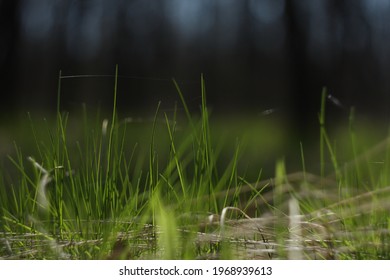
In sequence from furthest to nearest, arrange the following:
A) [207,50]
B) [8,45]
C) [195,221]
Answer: [207,50] → [8,45] → [195,221]

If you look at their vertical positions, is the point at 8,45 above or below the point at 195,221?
above

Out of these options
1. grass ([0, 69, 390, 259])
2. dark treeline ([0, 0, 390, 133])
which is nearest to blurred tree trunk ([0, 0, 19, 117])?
dark treeline ([0, 0, 390, 133])

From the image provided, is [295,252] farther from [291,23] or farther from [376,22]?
[291,23]

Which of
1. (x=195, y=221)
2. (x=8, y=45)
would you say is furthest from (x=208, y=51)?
(x=195, y=221)

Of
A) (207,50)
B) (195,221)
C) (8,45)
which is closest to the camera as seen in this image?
(195,221)

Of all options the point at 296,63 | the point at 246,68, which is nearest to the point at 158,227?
the point at 296,63

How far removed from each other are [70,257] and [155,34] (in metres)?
1.48

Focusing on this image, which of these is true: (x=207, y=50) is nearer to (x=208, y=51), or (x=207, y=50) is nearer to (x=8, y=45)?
(x=208, y=51)

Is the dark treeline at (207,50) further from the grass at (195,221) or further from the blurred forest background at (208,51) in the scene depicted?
the grass at (195,221)

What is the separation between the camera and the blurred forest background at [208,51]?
1318mm

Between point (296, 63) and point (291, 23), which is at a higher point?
point (291, 23)

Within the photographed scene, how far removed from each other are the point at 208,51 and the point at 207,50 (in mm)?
31

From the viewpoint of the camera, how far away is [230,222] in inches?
21.5

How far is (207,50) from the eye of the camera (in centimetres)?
197
